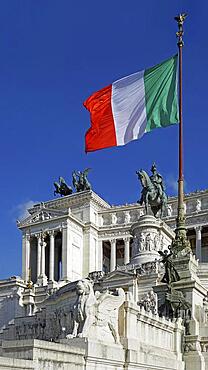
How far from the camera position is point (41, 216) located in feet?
306

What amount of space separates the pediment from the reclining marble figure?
6909 centimetres

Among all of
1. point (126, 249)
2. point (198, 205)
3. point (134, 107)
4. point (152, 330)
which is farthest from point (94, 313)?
point (198, 205)

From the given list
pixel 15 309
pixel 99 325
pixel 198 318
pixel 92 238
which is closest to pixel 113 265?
pixel 92 238

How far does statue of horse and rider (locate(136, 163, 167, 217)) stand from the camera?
81.4 meters

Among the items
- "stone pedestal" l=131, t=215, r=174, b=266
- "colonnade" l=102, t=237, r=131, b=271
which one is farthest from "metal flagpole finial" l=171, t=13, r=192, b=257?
"colonnade" l=102, t=237, r=131, b=271

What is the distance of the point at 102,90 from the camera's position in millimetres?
35844

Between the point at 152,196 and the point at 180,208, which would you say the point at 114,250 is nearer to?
the point at 152,196

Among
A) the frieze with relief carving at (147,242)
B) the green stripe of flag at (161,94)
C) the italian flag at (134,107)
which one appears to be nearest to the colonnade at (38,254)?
the frieze with relief carving at (147,242)

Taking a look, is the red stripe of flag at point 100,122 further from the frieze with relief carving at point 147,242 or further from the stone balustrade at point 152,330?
the frieze with relief carving at point 147,242

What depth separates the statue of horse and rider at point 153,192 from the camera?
8144cm

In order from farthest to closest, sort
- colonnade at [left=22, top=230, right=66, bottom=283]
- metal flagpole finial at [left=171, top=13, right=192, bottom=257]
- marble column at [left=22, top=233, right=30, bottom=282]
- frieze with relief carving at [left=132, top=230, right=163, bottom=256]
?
marble column at [left=22, top=233, right=30, bottom=282] < colonnade at [left=22, top=230, right=66, bottom=283] < frieze with relief carving at [left=132, top=230, right=163, bottom=256] < metal flagpole finial at [left=171, top=13, right=192, bottom=257]

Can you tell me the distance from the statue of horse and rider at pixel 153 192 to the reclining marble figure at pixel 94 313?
196ft

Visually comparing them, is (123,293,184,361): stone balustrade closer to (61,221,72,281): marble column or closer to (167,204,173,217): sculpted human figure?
(61,221,72,281): marble column

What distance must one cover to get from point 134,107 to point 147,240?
103ft
